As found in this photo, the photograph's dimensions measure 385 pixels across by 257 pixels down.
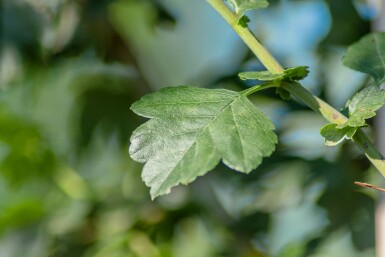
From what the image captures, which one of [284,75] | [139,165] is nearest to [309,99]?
[284,75]

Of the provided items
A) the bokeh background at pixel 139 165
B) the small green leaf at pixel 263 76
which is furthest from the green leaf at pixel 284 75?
the bokeh background at pixel 139 165

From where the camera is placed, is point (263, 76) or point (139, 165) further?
point (139, 165)

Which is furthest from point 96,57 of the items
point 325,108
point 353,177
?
point 325,108

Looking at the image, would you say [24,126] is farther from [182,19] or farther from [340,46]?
[340,46]

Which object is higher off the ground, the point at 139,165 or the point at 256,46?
the point at 256,46

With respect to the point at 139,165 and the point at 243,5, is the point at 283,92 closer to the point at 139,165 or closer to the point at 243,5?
the point at 243,5

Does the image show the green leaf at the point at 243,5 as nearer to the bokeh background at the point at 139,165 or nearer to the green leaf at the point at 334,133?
the green leaf at the point at 334,133
